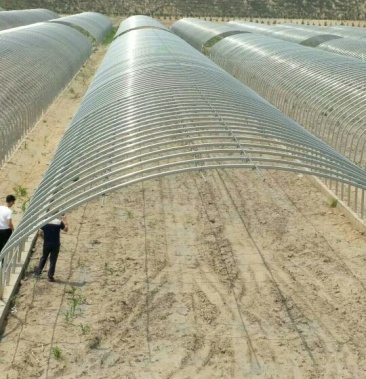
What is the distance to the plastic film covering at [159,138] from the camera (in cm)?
728

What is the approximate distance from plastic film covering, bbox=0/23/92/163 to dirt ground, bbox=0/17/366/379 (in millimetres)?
4920

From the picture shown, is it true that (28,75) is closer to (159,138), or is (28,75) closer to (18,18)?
(159,138)

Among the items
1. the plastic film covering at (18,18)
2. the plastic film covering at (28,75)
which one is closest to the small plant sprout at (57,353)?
the plastic film covering at (28,75)

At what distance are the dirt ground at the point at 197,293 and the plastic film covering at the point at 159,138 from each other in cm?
91

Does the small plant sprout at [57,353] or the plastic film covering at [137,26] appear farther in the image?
the plastic film covering at [137,26]

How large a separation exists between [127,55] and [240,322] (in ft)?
41.5

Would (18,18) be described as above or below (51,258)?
above

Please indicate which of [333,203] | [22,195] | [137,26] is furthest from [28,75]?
[137,26]

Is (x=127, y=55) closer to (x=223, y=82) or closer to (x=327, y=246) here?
(x=223, y=82)

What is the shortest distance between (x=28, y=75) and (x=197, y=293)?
1311 cm

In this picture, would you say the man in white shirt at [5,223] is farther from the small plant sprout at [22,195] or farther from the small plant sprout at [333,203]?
the small plant sprout at [333,203]

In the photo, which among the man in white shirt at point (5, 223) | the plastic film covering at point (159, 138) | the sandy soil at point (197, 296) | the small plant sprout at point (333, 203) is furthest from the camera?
the small plant sprout at point (333, 203)

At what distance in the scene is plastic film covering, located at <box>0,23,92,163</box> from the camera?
15.6 metres

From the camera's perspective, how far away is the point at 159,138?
841cm
